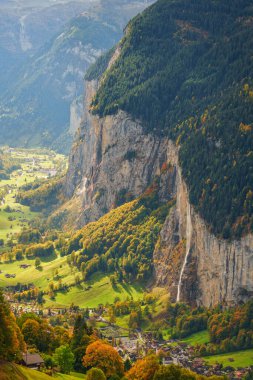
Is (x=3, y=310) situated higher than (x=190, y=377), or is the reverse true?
(x=3, y=310)

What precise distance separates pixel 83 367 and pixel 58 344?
9247mm

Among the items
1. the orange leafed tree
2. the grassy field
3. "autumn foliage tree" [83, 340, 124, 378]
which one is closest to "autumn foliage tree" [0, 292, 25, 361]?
the grassy field

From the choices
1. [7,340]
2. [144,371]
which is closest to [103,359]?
[144,371]

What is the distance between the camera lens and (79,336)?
18825 centimetres

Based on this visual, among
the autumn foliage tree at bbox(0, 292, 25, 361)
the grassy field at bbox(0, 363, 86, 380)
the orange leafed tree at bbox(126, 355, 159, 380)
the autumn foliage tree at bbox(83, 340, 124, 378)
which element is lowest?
the autumn foliage tree at bbox(83, 340, 124, 378)

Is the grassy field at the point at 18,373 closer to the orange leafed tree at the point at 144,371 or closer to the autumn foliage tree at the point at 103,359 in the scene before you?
the orange leafed tree at the point at 144,371

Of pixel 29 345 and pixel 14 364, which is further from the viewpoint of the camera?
pixel 29 345

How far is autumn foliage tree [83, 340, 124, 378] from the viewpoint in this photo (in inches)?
6870

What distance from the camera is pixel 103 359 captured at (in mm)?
176000

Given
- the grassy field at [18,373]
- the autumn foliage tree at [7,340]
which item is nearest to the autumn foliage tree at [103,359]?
the grassy field at [18,373]

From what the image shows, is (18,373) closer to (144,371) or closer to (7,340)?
(7,340)

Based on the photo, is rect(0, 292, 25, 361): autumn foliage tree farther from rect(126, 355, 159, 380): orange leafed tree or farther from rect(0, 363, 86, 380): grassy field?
rect(126, 355, 159, 380): orange leafed tree

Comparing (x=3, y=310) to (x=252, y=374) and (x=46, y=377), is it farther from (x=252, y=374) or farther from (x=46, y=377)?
(x=252, y=374)

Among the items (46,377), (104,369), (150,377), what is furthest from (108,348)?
(46,377)
